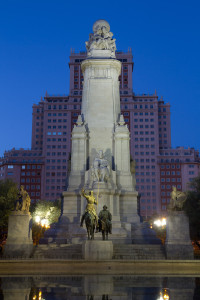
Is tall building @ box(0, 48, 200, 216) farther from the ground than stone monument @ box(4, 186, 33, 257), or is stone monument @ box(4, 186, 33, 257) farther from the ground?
tall building @ box(0, 48, 200, 216)

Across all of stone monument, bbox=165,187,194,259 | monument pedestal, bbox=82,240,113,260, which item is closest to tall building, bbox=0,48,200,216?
stone monument, bbox=165,187,194,259

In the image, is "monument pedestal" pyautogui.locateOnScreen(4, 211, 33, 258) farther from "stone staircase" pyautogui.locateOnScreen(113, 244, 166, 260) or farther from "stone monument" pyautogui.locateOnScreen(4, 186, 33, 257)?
"stone staircase" pyautogui.locateOnScreen(113, 244, 166, 260)

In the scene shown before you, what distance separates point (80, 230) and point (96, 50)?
1875 cm

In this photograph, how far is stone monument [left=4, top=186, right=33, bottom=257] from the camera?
24.5m

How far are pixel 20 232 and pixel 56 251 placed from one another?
2797mm

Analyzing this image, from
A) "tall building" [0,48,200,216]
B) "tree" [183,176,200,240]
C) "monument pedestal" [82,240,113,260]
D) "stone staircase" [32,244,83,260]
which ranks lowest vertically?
"monument pedestal" [82,240,113,260]

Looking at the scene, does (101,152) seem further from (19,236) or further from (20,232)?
(19,236)

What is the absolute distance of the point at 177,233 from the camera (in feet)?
83.6

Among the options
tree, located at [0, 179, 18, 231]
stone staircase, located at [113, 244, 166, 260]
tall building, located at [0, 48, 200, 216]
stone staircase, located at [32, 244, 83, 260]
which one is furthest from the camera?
tall building, located at [0, 48, 200, 216]

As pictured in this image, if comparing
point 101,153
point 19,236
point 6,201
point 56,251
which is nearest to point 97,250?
point 56,251

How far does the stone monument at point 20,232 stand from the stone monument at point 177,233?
9.40 m

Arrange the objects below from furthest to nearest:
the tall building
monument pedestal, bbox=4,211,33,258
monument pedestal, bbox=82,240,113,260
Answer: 1. the tall building
2. monument pedestal, bbox=4,211,33,258
3. monument pedestal, bbox=82,240,113,260

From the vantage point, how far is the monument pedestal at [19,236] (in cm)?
2447

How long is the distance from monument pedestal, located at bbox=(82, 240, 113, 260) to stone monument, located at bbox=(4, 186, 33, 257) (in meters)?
4.91
